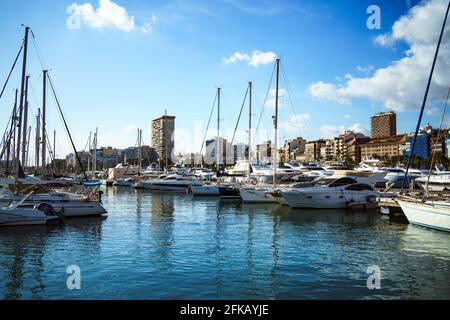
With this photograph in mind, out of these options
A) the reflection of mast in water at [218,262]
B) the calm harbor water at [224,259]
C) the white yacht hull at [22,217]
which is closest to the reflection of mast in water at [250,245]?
the calm harbor water at [224,259]

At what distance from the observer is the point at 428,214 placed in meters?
24.4

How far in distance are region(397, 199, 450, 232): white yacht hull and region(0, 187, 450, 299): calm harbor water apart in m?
0.72

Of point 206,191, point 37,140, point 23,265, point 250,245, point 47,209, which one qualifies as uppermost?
point 37,140

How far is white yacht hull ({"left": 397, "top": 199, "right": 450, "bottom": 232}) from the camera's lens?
75.7ft

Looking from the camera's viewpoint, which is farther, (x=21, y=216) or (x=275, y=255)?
(x=21, y=216)

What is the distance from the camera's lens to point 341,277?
46.5 ft

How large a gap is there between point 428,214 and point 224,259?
15214 millimetres

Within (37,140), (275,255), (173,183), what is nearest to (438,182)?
(275,255)

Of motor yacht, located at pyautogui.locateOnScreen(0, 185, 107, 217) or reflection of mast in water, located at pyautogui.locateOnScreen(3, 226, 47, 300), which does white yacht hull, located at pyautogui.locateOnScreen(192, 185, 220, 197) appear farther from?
reflection of mast in water, located at pyautogui.locateOnScreen(3, 226, 47, 300)

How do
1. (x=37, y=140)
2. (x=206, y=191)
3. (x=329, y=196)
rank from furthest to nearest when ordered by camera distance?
(x=37, y=140) < (x=206, y=191) < (x=329, y=196)

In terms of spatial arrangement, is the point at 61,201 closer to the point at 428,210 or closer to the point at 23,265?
the point at 23,265

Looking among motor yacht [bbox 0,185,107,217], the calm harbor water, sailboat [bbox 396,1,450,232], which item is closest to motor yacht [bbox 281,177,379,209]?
the calm harbor water

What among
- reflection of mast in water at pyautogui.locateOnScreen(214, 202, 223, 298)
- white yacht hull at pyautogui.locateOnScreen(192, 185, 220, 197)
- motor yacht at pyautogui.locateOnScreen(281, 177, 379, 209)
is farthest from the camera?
white yacht hull at pyautogui.locateOnScreen(192, 185, 220, 197)
